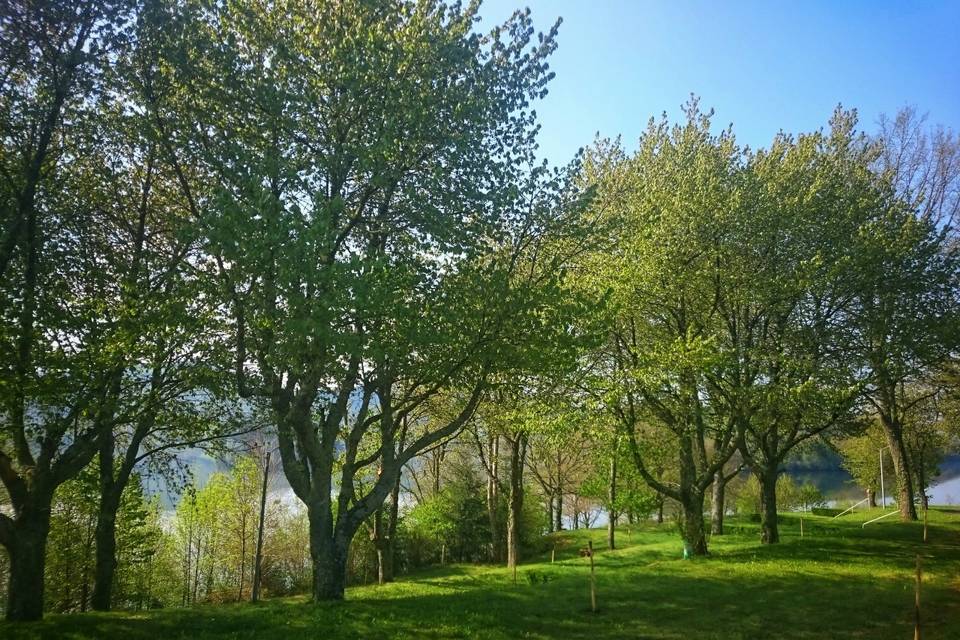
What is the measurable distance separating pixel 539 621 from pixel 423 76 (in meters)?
15.3

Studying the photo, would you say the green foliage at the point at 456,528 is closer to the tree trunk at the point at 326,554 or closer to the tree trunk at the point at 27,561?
the tree trunk at the point at 326,554

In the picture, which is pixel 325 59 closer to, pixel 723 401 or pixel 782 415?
pixel 723 401

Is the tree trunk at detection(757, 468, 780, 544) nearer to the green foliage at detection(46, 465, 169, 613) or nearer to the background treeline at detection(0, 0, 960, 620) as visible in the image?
the background treeline at detection(0, 0, 960, 620)

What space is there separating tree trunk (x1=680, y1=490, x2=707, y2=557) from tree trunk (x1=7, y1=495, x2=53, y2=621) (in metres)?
24.0

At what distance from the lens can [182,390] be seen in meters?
19.2

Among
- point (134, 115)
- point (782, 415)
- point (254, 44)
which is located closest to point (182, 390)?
point (134, 115)

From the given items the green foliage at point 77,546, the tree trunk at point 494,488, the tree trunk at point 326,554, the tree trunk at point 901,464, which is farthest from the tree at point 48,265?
the tree trunk at point 901,464

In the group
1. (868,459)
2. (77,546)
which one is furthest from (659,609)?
(868,459)

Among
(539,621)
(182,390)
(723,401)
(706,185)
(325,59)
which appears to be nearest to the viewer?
(325,59)

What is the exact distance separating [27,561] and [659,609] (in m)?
18.4

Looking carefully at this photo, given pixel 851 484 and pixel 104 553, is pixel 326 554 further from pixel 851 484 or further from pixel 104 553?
pixel 851 484

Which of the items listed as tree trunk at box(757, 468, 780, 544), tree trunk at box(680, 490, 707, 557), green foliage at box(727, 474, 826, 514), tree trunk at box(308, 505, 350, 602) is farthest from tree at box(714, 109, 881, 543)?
→ green foliage at box(727, 474, 826, 514)

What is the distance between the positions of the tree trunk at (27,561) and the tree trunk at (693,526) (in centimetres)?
2400

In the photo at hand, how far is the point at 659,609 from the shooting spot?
18.5 m
